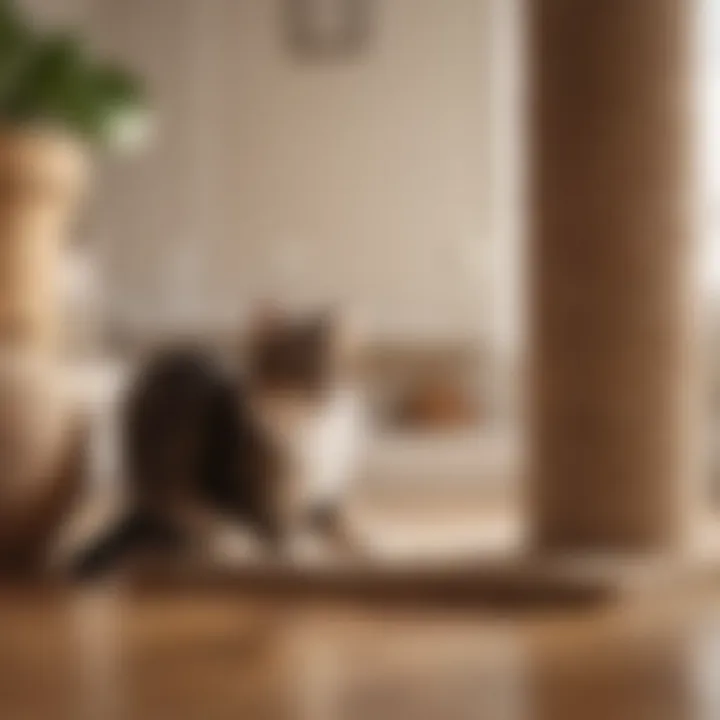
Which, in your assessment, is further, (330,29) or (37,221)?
(330,29)

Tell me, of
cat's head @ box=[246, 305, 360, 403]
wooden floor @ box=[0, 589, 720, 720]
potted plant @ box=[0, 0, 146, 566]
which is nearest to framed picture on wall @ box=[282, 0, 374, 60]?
cat's head @ box=[246, 305, 360, 403]

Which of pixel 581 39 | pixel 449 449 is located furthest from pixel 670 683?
pixel 449 449

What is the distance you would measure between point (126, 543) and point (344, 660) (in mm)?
565

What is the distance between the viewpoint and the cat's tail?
1.43m

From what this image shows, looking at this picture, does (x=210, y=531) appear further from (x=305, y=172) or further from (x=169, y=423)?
(x=305, y=172)

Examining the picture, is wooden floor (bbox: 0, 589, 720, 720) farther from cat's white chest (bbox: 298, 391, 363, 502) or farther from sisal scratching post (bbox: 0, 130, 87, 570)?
cat's white chest (bbox: 298, 391, 363, 502)

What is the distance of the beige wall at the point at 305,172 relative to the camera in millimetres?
3811

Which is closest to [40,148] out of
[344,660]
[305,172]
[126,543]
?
[126,543]

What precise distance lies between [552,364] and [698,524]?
228mm

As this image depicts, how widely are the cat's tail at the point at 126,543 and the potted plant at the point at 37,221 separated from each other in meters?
0.06

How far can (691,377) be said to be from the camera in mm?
1345

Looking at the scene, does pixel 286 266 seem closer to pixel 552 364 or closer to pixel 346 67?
pixel 346 67

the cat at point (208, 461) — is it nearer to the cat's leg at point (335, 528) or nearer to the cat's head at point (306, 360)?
the cat's leg at point (335, 528)

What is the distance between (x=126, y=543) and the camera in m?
1.45
